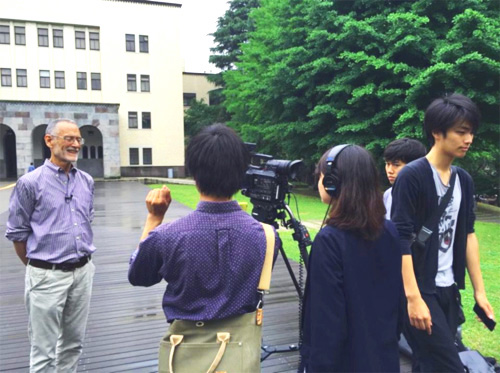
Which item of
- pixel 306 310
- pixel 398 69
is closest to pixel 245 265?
pixel 306 310

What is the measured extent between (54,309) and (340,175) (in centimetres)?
213

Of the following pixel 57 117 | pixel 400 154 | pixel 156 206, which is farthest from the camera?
pixel 57 117

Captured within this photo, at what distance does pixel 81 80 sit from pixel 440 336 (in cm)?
3650

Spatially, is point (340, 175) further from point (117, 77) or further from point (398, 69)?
point (117, 77)

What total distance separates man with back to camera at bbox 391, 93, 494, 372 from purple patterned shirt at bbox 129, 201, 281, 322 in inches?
37.8

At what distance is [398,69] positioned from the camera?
48.6 feet

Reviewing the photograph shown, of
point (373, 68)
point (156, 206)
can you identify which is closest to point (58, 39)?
point (373, 68)

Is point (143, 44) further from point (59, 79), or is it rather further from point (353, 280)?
point (353, 280)

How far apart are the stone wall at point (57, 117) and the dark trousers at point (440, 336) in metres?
32.9

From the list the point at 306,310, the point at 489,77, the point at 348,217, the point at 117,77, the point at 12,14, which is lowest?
the point at 306,310

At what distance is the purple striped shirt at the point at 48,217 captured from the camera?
2.84 m

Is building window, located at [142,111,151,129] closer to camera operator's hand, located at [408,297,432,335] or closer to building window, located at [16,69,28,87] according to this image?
building window, located at [16,69,28,87]

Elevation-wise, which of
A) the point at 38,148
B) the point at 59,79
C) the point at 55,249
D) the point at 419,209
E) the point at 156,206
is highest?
the point at 59,79

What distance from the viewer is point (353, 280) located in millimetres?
1792
